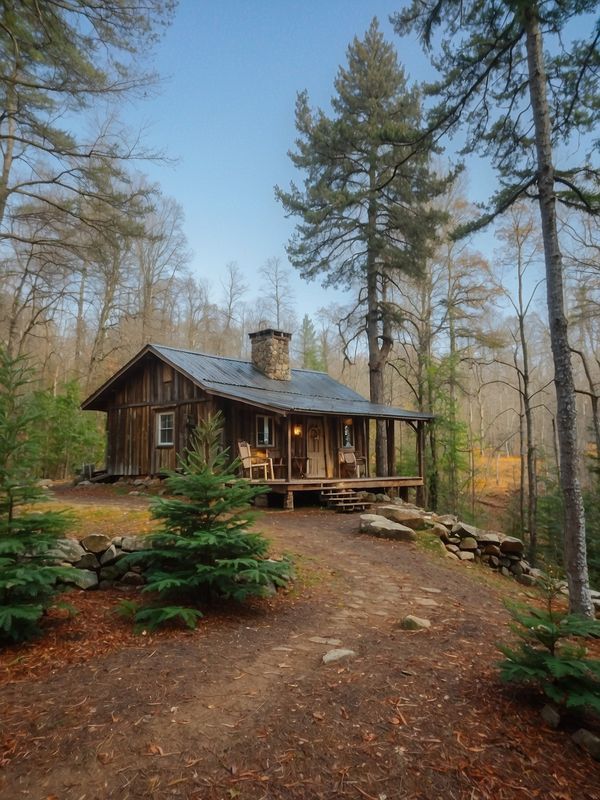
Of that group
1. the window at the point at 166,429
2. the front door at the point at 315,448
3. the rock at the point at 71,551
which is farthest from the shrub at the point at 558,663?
the window at the point at 166,429

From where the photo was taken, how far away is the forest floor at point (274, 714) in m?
2.27

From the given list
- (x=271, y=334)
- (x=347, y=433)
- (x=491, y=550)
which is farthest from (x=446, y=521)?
(x=271, y=334)

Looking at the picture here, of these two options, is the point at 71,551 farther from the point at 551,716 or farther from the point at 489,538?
the point at 489,538

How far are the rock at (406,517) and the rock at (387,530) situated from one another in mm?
323

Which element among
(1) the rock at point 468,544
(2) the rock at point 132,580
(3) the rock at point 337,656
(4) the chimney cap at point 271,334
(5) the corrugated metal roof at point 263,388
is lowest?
(1) the rock at point 468,544

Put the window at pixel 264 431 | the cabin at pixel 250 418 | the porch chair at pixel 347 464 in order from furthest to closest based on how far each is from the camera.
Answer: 1. the porch chair at pixel 347 464
2. the window at pixel 264 431
3. the cabin at pixel 250 418

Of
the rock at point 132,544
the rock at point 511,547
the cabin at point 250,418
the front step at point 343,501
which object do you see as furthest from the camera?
the cabin at point 250,418

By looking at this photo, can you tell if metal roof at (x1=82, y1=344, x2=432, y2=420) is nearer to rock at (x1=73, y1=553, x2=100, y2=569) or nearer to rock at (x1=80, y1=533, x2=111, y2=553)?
rock at (x1=80, y1=533, x2=111, y2=553)

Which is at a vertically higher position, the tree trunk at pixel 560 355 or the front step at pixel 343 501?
the tree trunk at pixel 560 355

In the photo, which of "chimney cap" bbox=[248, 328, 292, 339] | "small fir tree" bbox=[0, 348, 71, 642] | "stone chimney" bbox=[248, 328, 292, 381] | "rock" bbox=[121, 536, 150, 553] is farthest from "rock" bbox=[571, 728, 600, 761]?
"chimney cap" bbox=[248, 328, 292, 339]

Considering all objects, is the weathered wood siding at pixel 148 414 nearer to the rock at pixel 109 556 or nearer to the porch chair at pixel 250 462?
the porch chair at pixel 250 462

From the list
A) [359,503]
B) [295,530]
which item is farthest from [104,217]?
[359,503]

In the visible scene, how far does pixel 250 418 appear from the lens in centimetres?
1395

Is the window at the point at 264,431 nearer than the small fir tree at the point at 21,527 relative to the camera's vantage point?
No
